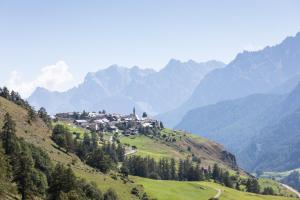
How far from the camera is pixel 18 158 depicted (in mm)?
96562

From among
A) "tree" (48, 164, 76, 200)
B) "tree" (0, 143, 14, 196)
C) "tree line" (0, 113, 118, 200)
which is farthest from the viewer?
"tree" (48, 164, 76, 200)

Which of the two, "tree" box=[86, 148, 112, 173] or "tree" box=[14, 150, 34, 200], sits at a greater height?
"tree" box=[86, 148, 112, 173]

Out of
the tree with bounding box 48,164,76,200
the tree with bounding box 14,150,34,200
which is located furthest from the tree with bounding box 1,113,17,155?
the tree with bounding box 48,164,76,200

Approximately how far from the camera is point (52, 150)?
506 feet

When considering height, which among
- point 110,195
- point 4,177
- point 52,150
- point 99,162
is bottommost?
point 4,177

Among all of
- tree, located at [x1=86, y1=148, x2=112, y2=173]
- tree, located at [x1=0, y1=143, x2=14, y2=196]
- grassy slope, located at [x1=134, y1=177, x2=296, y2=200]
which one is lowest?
tree, located at [x1=0, y1=143, x2=14, y2=196]

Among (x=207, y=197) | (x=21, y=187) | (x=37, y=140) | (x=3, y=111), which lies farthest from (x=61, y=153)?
(x=21, y=187)

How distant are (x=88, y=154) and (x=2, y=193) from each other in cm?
10389

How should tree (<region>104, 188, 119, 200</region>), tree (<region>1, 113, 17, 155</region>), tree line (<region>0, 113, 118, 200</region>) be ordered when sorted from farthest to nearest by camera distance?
1. tree (<region>104, 188, 119, 200</region>)
2. tree (<region>1, 113, 17, 155</region>)
3. tree line (<region>0, 113, 118, 200</region>)

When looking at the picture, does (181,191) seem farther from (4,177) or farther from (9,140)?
(4,177)

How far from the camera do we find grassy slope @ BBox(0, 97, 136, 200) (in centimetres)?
14025

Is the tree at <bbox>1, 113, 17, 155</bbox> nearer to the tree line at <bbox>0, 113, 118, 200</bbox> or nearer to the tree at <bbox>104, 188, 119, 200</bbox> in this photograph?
the tree line at <bbox>0, 113, 118, 200</bbox>

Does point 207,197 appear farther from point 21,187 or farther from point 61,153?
point 21,187

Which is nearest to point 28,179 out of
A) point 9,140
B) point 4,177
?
point 4,177
